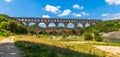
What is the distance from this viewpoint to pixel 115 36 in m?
148

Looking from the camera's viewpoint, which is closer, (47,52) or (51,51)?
(51,51)

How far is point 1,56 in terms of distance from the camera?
21.4 meters

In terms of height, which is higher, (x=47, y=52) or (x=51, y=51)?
(x=51, y=51)

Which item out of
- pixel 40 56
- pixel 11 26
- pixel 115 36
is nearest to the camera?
pixel 40 56

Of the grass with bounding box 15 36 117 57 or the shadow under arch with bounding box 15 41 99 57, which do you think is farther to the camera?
the grass with bounding box 15 36 117 57

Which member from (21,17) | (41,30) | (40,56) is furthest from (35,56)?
(21,17)

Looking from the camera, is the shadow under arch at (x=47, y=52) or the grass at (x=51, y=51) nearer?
the shadow under arch at (x=47, y=52)

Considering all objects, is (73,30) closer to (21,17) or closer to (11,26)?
(21,17)

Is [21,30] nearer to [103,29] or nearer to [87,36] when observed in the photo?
[87,36]

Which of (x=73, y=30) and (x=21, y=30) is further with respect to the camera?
(x=73, y=30)

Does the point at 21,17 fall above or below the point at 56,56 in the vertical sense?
above

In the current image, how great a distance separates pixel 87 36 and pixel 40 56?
9847cm

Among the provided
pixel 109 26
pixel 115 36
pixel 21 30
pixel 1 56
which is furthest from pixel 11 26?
pixel 109 26

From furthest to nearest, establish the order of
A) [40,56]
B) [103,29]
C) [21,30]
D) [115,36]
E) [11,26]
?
[103,29], [115,36], [21,30], [11,26], [40,56]
